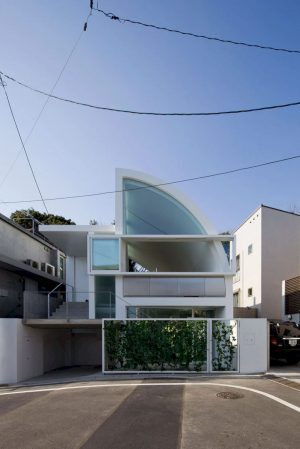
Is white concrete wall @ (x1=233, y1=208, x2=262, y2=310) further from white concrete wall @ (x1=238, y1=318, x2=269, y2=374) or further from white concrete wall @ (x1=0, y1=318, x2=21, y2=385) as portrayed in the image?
white concrete wall @ (x1=0, y1=318, x2=21, y2=385)

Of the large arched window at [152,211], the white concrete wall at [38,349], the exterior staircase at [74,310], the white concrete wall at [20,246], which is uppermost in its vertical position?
the large arched window at [152,211]

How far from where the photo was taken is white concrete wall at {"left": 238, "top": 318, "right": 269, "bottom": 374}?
42.4ft

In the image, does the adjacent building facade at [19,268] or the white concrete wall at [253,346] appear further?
the adjacent building facade at [19,268]

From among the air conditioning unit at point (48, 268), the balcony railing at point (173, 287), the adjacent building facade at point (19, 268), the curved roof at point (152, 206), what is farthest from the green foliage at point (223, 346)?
the air conditioning unit at point (48, 268)

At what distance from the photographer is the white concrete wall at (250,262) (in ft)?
70.5

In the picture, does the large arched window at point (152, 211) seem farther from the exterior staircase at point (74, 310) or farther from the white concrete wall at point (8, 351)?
the white concrete wall at point (8, 351)

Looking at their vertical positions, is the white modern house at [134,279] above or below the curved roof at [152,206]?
below

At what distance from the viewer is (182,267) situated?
24.0 meters

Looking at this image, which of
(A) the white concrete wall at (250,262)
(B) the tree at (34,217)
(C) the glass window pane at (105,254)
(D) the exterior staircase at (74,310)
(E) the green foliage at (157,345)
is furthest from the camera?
(B) the tree at (34,217)

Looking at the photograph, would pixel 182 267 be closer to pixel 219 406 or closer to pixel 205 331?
pixel 205 331

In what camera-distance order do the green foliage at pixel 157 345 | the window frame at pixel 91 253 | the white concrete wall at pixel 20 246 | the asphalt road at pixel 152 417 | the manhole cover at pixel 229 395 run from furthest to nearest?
the white concrete wall at pixel 20 246 → the window frame at pixel 91 253 → the green foliage at pixel 157 345 → the manhole cover at pixel 229 395 → the asphalt road at pixel 152 417

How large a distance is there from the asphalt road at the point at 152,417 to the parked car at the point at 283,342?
3909mm

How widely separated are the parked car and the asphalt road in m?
3.91

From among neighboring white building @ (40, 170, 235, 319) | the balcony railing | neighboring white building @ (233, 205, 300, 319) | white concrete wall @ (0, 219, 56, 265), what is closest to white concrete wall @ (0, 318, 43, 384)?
neighboring white building @ (40, 170, 235, 319)
